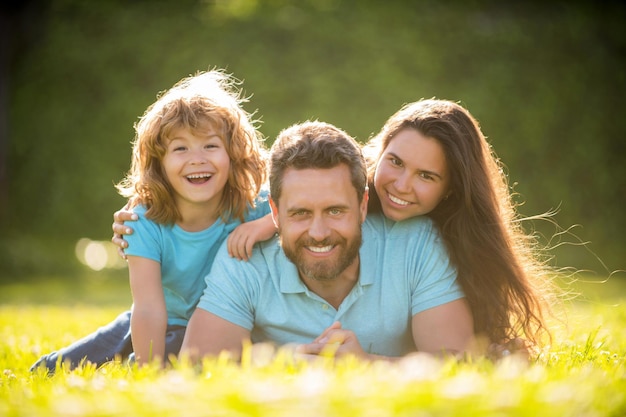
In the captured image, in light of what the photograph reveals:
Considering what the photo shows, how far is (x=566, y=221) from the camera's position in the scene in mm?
11352

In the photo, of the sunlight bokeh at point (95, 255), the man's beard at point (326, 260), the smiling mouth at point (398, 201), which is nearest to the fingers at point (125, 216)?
the man's beard at point (326, 260)

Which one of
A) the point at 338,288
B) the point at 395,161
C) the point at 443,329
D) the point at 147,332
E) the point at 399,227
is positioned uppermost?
the point at 395,161

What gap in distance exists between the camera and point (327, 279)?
12.0 feet

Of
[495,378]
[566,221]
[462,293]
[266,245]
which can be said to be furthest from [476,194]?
[566,221]

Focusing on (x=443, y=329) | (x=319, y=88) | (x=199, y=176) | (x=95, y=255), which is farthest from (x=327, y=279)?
(x=95, y=255)

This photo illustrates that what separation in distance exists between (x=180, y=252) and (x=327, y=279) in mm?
984

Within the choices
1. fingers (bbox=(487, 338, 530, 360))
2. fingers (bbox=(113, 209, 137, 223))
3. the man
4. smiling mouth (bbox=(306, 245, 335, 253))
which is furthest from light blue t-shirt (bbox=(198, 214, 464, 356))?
fingers (bbox=(113, 209, 137, 223))

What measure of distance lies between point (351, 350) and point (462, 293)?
2.57ft

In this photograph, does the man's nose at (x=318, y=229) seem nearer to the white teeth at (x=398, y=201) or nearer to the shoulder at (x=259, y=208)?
the white teeth at (x=398, y=201)

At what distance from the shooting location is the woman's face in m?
3.93

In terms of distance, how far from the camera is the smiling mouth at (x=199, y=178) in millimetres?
4090

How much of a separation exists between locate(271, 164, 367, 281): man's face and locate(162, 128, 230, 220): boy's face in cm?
63

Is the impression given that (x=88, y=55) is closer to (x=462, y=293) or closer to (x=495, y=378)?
(x=462, y=293)

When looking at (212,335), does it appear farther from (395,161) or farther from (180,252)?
(395,161)
